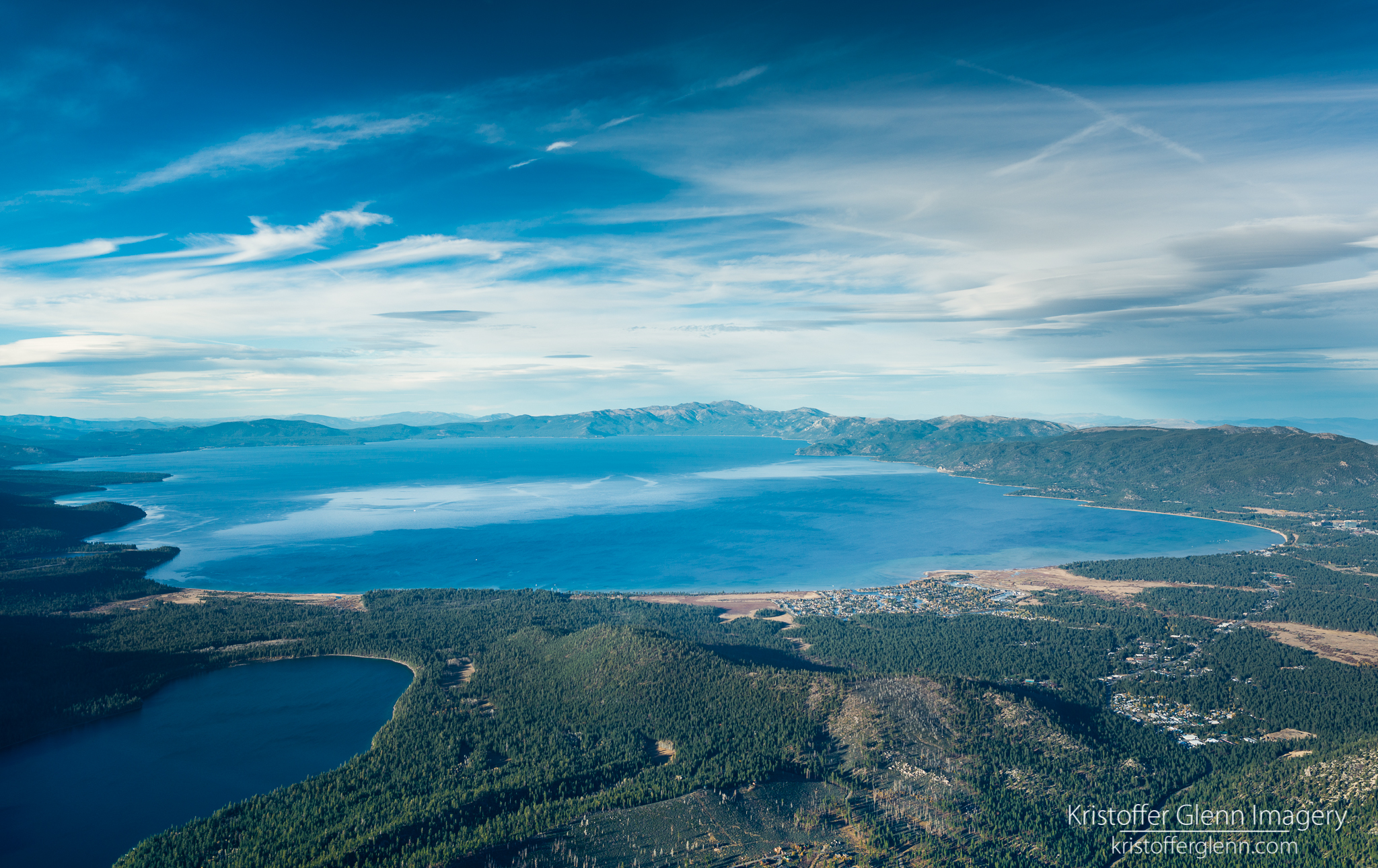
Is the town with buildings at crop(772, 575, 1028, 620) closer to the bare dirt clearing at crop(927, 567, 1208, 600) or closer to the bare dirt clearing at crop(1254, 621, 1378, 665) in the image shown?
the bare dirt clearing at crop(927, 567, 1208, 600)

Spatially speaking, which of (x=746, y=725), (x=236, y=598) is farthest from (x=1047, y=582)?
(x=236, y=598)

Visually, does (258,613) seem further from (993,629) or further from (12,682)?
(993,629)

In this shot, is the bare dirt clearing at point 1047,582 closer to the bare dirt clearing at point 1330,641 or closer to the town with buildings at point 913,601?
the town with buildings at point 913,601

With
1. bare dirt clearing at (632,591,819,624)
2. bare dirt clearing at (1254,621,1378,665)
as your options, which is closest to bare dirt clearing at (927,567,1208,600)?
bare dirt clearing at (1254,621,1378,665)

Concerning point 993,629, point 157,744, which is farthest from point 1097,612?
point 157,744

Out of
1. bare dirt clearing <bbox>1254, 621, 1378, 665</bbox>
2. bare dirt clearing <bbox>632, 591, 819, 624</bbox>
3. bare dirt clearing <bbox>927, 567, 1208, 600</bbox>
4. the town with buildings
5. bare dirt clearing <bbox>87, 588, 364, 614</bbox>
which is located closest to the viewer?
bare dirt clearing <bbox>1254, 621, 1378, 665</bbox>

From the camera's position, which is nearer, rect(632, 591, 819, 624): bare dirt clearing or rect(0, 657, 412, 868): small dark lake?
rect(0, 657, 412, 868): small dark lake

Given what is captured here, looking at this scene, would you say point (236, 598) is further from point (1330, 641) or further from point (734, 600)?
point (1330, 641)

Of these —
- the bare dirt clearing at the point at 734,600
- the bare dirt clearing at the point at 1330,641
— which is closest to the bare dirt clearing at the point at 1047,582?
the bare dirt clearing at the point at 1330,641
